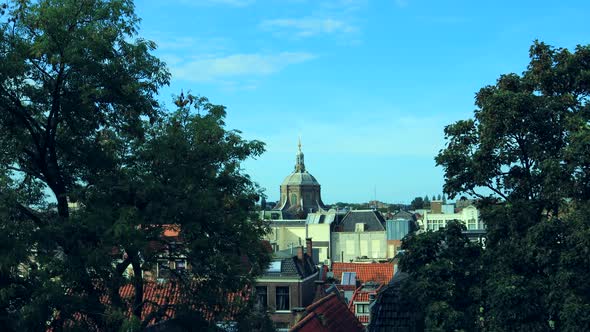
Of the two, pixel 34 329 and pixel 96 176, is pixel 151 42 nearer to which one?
pixel 96 176

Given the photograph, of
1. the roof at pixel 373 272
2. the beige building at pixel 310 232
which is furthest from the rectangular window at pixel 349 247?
the roof at pixel 373 272

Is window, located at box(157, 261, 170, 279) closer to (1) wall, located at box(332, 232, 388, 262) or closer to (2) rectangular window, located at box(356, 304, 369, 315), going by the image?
(2) rectangular window, located at box(356, 304, 369, 315)

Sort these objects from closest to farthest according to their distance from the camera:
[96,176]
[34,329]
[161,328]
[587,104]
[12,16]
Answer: [34,329], [12,16], [96,176], [587,104], [161,328]

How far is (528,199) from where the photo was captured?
779 inches

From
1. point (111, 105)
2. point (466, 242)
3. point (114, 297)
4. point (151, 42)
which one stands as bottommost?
point (114, 297)

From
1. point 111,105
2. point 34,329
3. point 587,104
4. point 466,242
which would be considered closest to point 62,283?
point 34,329

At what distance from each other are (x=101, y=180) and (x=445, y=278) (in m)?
10.1

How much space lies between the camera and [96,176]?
56.1ft

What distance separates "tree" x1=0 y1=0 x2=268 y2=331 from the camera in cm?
1505

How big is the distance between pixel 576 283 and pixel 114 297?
38.8 ft

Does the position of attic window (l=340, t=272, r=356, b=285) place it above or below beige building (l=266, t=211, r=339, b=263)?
below

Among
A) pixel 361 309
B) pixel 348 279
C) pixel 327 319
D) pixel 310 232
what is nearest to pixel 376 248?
pixel 310 232

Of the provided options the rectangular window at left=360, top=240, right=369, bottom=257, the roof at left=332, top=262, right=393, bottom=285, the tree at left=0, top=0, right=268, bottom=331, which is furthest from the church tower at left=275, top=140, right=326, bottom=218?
the tree at left=0, top=0, right=268, bottom=331

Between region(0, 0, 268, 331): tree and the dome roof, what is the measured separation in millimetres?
137159
